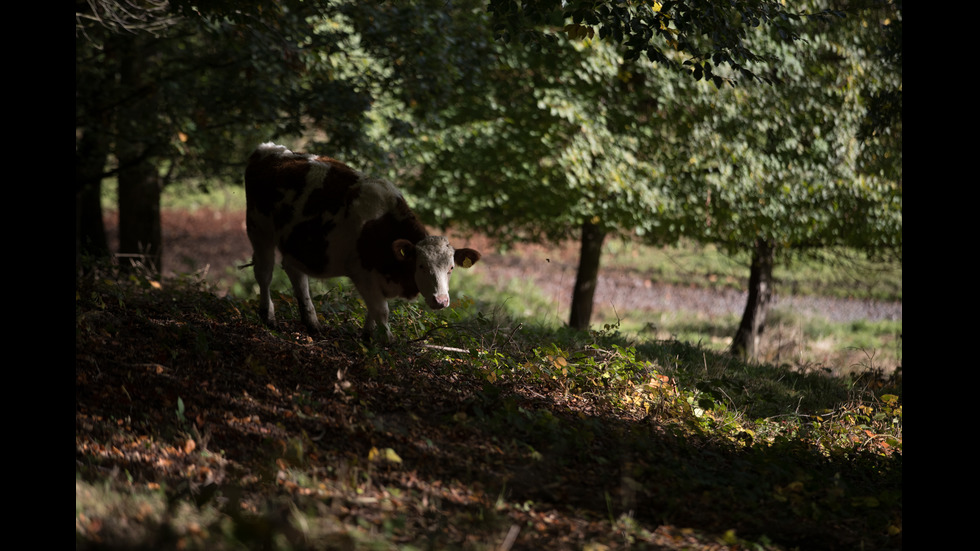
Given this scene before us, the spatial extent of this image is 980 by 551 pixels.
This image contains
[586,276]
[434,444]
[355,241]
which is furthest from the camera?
[586,276]

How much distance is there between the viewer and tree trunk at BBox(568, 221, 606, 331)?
13.0 m

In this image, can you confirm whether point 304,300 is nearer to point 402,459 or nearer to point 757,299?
point 402,459

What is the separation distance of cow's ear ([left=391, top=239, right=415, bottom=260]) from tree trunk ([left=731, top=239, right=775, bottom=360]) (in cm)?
814

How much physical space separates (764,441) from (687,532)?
1.84 m

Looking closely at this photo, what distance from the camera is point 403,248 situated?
20.5ft

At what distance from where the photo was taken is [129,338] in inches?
230

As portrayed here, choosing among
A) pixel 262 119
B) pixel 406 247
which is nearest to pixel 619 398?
pixel 406 247

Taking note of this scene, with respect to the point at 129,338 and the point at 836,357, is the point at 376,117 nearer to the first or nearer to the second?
the point at 129,338

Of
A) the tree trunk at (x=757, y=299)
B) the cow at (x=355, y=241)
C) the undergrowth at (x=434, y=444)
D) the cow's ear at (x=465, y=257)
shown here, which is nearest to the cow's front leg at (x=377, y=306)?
the cow at (x=355, y=241)

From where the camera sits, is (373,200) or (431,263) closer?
(431,263)

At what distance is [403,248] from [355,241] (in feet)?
1.61

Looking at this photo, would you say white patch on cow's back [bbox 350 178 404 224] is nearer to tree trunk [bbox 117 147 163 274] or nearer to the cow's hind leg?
the cow's hind leg

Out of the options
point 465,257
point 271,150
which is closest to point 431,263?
point 465,257

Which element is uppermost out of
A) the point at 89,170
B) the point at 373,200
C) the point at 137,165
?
the point at 137,165
